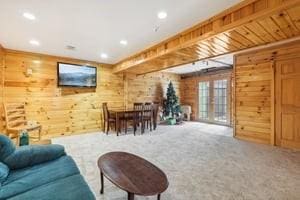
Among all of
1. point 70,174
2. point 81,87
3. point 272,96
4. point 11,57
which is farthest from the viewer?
point 81,87

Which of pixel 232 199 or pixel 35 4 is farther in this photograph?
pixel 35 4

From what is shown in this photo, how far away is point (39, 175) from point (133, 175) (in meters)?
0.88

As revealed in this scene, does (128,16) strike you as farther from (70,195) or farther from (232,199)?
(232,199)

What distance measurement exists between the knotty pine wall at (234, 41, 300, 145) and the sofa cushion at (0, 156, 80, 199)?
14.6 feet

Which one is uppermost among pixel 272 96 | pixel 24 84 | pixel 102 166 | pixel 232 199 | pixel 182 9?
pixel 182 9

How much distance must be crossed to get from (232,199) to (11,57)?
5675mm

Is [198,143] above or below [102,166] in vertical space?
below

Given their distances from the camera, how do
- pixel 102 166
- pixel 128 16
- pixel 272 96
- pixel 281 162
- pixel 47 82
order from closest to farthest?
pixel 102 166 < pixel 128 16 < pixel 281 162 < pixel 272 96 < pixel 47 82

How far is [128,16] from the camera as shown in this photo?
273 centimetres

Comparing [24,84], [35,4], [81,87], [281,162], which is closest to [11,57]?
[24,84]

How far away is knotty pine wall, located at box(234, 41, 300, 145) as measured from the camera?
4.17m

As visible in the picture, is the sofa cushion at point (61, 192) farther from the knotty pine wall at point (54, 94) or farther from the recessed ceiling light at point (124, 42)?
the knotty pine wall at point (54, 94)

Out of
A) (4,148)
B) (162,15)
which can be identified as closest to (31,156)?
(4,148)

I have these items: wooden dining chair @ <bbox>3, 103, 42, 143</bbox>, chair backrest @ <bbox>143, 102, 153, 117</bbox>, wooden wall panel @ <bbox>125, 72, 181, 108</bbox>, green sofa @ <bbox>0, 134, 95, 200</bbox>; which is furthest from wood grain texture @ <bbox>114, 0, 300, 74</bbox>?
wooden dining chair @ <bbox>3, 103, 42, 143</bbox>
